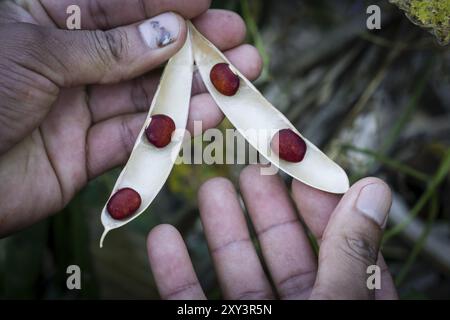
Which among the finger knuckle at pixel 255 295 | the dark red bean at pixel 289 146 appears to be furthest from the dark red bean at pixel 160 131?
the finger knuckle at pixel 255 295

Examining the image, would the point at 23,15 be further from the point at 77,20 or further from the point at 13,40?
the point at 13,40

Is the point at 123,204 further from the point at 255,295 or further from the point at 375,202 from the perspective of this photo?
the point at 375,202

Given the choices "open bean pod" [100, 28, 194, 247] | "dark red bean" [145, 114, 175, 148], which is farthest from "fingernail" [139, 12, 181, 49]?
"dark red bean" [145, 114, 175, 148]

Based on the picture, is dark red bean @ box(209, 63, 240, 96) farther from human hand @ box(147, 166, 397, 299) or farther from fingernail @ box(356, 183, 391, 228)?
fingernail @ box(356, 183, 391, 228)

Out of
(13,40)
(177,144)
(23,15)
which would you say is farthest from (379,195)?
(23,15)

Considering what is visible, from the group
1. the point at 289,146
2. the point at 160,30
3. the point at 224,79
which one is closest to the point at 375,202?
the point at 289,146
